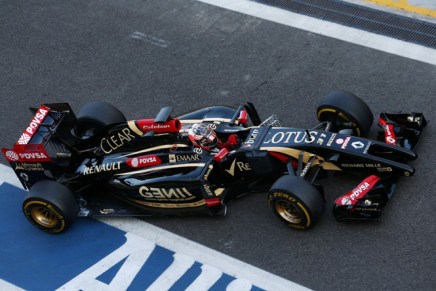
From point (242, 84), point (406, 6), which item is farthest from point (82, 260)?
point (406, 6)

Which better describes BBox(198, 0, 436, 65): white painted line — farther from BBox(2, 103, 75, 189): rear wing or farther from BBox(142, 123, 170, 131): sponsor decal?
BBox(2, 103, 75, 189): rear wing

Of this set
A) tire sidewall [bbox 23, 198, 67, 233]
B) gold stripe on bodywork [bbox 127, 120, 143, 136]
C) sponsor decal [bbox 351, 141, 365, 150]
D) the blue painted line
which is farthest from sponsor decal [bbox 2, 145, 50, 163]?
sponsor decal [bbox 351, 141, 365, 150]

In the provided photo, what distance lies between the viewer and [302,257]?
8641 millimetres

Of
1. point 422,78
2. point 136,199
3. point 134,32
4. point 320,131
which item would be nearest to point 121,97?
point 134,32

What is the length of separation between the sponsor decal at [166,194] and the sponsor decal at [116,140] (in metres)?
0.74

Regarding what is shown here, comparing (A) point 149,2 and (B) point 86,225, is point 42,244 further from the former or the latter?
(A) point 149,2

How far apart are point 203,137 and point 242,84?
103 inches

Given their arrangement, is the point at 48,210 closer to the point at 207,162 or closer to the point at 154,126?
the point at 154,126

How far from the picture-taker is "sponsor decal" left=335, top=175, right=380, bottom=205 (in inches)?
339

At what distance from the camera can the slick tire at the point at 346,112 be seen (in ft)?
31.2

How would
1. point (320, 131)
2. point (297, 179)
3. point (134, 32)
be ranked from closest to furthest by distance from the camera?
point (297, 179) < point (320, 131) < point (134, 32)

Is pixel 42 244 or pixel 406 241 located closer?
pixel 406 241

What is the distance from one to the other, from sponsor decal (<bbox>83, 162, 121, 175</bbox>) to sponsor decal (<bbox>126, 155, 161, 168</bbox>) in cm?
16

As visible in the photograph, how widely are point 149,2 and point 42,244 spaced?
18.7 feet
